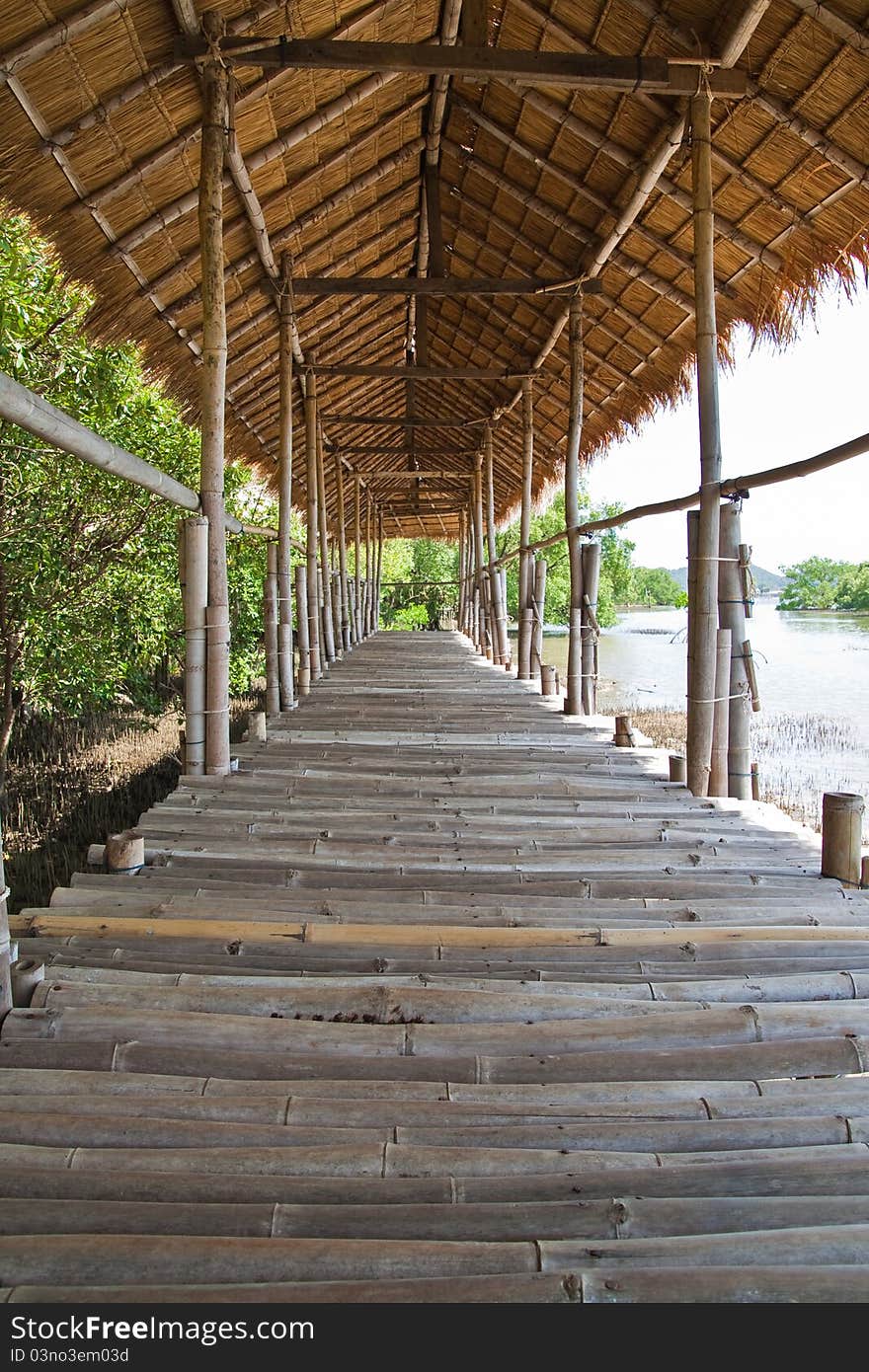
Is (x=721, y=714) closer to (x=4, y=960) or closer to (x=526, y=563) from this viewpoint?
(x=4, y=960)

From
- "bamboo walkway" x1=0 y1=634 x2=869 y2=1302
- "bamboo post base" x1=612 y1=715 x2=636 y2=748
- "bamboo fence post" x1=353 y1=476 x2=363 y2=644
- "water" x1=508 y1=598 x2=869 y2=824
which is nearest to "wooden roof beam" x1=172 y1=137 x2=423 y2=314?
"water" x1=508 y1=598 x2=869 y2=824

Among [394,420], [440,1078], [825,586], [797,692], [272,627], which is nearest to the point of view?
[440,1078]

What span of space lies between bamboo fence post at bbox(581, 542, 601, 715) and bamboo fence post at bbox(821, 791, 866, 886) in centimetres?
373

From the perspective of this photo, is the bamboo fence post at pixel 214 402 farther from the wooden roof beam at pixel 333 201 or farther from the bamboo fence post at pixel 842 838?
the bamboo fence post at pixel 842 838

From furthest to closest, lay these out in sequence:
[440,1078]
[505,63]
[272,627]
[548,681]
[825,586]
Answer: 1. [825,586]
2. [548,681]
3. [272,627]
4. [505,63]
5. [440,1078]

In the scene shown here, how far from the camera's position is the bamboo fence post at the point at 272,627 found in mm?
6055

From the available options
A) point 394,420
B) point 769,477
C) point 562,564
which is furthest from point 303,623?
point 562,564

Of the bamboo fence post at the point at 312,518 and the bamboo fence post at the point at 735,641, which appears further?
the bamboo fence post at the point at 312,518

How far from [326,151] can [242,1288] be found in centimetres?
598

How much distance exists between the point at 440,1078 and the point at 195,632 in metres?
2.69

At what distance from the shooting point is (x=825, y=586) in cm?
3103

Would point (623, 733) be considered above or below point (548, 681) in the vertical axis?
below

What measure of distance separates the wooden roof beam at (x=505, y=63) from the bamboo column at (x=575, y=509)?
8.12 ft

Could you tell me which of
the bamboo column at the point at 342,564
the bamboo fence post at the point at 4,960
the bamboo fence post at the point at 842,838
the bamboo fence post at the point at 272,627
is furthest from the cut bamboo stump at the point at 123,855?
the bamboo column at the point at 342,564
